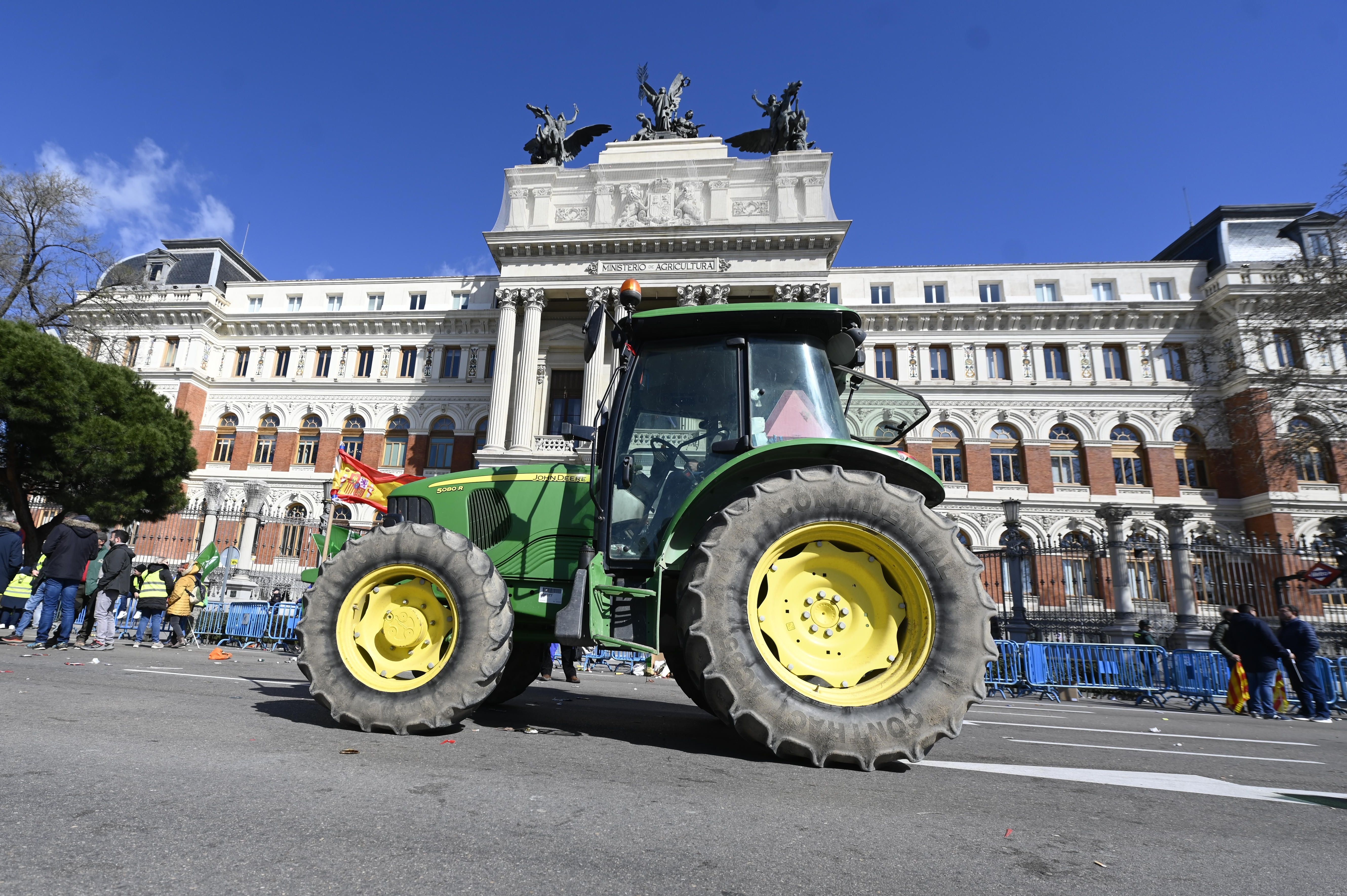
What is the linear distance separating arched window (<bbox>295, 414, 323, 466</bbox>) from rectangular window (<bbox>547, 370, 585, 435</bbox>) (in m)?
13.3

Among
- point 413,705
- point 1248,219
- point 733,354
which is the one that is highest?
point 1248,219

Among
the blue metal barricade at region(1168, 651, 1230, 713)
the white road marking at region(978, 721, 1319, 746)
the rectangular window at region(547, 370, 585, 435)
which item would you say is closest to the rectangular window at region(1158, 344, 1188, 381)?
the blue metal barricade at region(1168, 651, 1230, 713)

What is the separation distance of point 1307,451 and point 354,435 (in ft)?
127

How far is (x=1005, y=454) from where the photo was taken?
31.3 meters

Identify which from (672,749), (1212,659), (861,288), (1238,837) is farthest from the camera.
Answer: (861,288)

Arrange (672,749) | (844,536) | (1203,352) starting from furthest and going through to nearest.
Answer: (1203,352) < (672,749) < (844,536)

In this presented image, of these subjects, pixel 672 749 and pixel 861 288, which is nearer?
pixel 672 749

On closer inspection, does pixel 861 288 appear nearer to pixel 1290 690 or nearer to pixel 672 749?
pixel 1290 690

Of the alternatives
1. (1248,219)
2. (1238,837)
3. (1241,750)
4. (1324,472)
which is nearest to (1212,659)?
(1241,750)

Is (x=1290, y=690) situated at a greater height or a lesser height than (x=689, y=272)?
lesser

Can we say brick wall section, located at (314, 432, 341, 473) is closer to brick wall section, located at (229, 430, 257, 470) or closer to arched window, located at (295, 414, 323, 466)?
arched window, located at (295, 414, 323, 466)

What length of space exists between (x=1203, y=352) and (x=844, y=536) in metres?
37.0

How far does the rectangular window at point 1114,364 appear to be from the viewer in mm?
31453

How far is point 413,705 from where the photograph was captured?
140 inches
